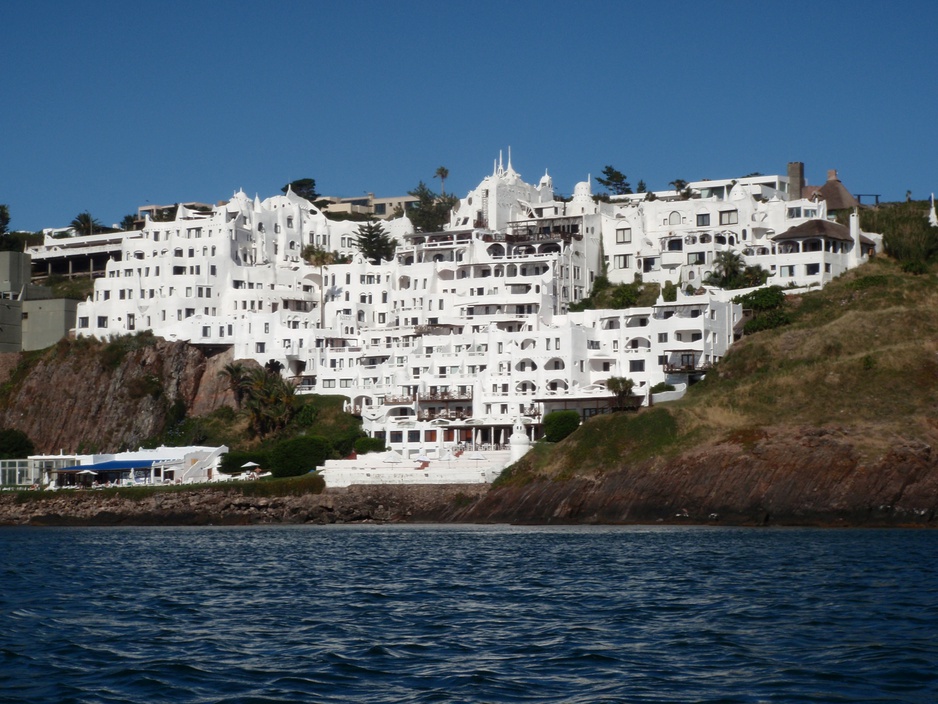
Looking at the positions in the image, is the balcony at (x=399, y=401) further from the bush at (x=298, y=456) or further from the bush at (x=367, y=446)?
the bush at (x=298, y=456)

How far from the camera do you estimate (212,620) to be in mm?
45500

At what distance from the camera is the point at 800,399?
9962cm

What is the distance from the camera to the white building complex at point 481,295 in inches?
4601

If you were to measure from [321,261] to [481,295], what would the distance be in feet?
73.7

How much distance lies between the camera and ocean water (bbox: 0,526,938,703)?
3288cm

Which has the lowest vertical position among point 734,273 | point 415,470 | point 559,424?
point 415,470

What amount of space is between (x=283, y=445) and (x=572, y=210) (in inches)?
1802

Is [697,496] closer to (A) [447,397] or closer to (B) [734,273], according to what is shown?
(A) [447,397]

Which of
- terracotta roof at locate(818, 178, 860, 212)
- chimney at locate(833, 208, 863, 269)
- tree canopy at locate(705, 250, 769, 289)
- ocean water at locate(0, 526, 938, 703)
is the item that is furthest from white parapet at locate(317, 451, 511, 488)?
terracotta roof at locate(818, 178, 860, 212)

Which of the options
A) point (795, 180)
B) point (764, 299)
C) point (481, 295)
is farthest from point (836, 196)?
point (481, 295)

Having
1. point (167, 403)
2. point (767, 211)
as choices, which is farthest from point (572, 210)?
point (167, 403)

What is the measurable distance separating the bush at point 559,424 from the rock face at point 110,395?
3625 cm

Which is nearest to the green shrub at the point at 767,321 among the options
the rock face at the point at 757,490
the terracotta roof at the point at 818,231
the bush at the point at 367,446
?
the terracotta roof at the point at 818,231

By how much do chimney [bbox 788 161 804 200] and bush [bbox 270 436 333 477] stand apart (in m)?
62.9
